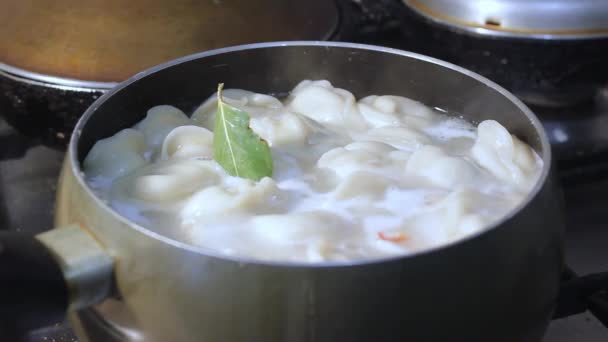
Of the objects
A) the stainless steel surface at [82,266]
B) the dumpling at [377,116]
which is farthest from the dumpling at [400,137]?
the stainless steel surface at [82,266]

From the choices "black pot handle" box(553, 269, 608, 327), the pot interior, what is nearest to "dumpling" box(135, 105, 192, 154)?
the pot interior

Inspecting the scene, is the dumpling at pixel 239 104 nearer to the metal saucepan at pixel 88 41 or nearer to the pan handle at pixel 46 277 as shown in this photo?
the metal saucepan at pixel 88 41

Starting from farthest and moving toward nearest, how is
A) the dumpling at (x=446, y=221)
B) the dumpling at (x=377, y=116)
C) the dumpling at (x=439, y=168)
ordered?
the dumpling at (x=377, y=116) < the dumpling at (x=439, y=168) < the dumpling at (x=446, y=221)

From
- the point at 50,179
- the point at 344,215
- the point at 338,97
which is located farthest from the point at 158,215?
the point at 50,179

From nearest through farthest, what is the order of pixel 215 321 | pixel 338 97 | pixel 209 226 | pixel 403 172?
pixel 215 321 < pixel 209 226 < pixel 403 172 < pixel 338 97

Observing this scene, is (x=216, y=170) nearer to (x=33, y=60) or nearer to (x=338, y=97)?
(x=338, y=97)

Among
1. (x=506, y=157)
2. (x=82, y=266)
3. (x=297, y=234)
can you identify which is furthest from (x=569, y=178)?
(x=82, y=266)

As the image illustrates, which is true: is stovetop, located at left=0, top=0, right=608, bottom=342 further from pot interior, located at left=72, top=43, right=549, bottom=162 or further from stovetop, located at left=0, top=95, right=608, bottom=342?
pot interior, located at left=72, top=43, right=549, bottom=162

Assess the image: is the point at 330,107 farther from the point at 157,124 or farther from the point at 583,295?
the point at 583,295
